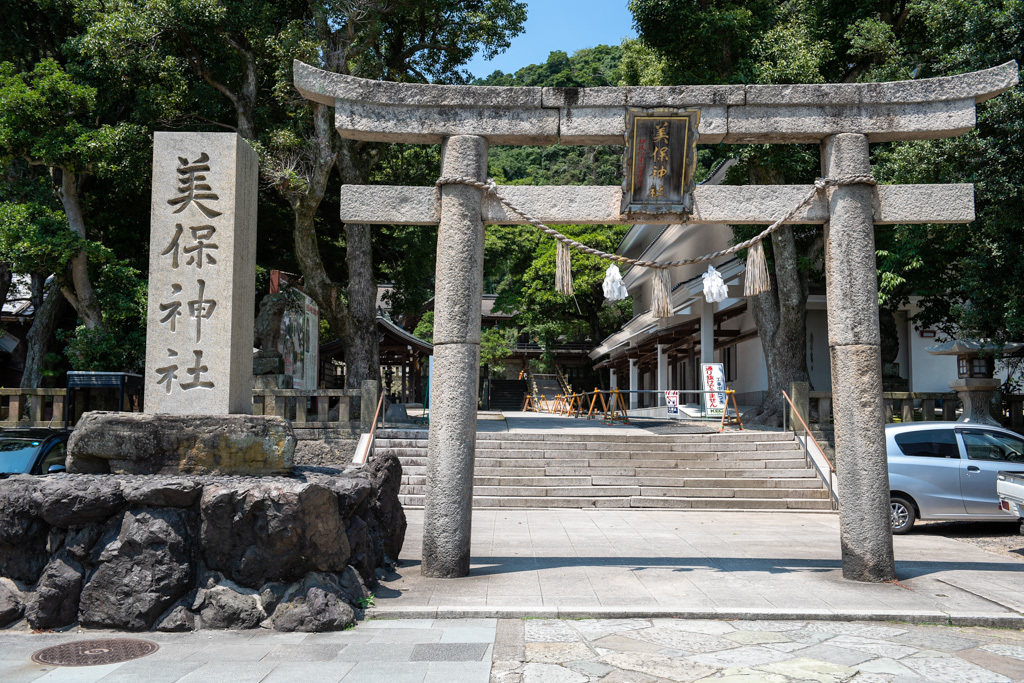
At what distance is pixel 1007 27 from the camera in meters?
11.3

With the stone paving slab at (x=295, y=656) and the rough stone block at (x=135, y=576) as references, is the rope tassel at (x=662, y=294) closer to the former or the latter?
the stone paving slab at (x=295, y=656)

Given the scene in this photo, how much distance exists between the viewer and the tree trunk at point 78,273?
1631 cm

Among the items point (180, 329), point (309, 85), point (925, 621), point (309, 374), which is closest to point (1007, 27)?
point (925, 621)

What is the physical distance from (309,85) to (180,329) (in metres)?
2.64

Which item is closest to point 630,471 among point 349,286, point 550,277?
point 349,286

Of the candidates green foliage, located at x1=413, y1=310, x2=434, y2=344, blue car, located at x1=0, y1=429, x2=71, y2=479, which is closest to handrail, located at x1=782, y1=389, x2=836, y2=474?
blue car, located at x1=0, y1=429, x2=71, y2=479

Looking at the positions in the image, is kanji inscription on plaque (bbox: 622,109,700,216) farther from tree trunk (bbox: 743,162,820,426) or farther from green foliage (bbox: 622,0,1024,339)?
tree trunk (bbox: 743,162,820,426)

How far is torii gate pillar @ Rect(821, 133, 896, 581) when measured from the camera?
23.1ft

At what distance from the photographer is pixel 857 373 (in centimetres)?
712

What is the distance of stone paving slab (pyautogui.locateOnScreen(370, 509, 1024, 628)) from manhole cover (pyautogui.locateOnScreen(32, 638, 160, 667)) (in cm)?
167

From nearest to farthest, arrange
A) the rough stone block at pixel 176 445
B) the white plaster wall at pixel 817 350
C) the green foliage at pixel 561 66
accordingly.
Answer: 1. the rough stone block at pixel 176 445
2. the white plaster wall at pixel 817 350
3. the green foliage at pixel 561 66

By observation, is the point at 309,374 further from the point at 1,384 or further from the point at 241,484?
the point at 1,384

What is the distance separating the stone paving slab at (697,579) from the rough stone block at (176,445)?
1623mm

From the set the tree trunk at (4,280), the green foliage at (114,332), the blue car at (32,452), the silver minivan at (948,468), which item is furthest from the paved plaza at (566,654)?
the tree trunk at (4,280)
